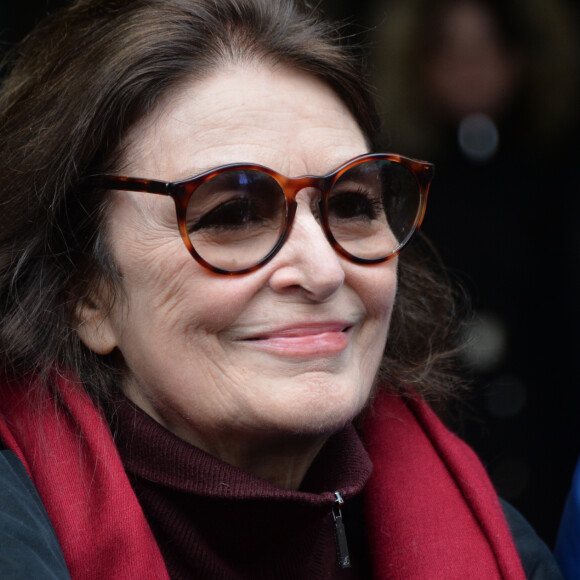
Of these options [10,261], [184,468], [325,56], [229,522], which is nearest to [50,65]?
[10,261]

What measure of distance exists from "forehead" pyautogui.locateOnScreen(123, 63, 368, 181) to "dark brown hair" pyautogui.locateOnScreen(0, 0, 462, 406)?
0.04 metres

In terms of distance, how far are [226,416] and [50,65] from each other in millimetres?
884

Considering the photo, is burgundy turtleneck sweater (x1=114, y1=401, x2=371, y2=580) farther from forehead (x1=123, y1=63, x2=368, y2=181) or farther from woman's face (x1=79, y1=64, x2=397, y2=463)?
forehead (x1=123, y1=63, x2=368, y2=181)

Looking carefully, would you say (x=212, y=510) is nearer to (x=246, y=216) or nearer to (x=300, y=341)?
(x=300, y=341)

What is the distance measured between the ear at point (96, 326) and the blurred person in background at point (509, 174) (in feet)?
6.81

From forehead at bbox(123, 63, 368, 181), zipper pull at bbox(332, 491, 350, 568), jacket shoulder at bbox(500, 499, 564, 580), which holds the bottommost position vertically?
jacket shoulder at bbox(500, 499, 564, 580)

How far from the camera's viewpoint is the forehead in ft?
5.95

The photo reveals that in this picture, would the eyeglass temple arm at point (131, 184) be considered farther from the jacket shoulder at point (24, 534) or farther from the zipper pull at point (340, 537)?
the zipper pull at point (340, 537)

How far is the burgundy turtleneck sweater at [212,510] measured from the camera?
1781 mm

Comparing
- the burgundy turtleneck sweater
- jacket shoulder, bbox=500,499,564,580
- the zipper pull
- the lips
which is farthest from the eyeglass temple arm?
jacket shoulder, bbox=500,499,564,580

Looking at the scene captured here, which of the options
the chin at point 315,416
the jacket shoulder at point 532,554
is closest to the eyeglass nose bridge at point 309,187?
the chin at point 315,416

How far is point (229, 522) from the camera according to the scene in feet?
5.98

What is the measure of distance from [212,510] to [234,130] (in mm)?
766

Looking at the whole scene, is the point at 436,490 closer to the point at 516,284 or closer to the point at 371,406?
the point at 371,406
